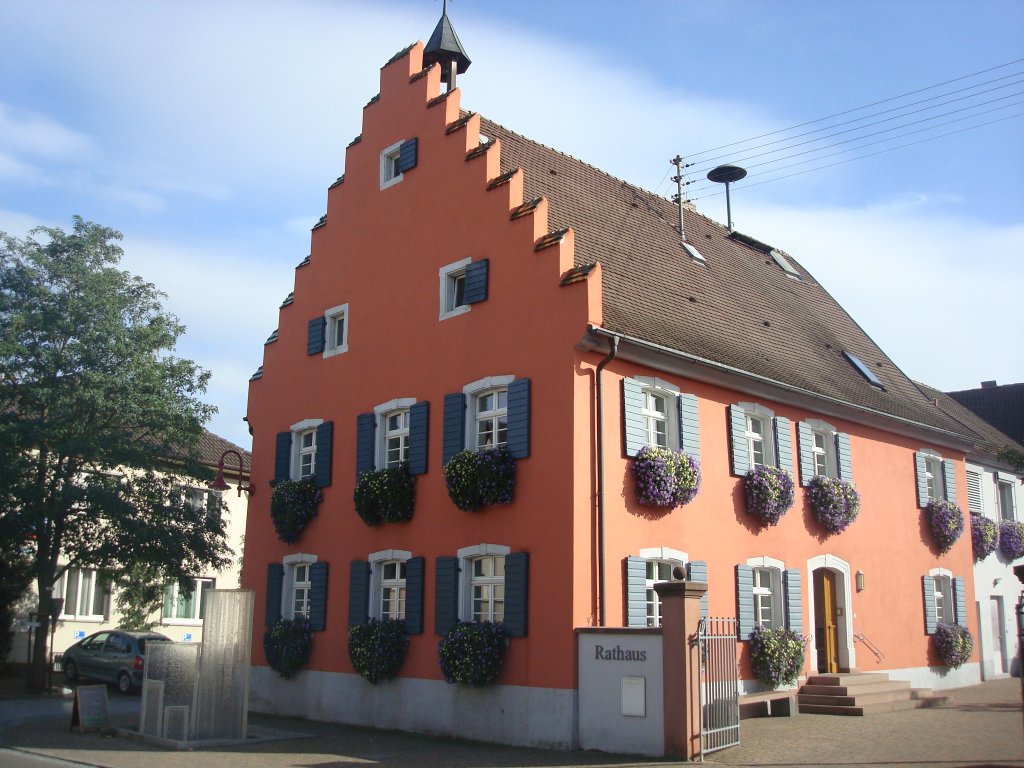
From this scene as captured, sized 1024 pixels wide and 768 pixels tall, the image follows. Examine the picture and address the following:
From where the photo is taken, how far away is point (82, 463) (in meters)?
24.7

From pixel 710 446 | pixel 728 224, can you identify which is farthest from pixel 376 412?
pixel 728 224

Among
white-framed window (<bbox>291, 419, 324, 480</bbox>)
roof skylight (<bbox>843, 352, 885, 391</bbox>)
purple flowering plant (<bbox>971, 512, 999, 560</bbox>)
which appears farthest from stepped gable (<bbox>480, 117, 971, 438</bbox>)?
white-framed window (<bbox>291, 419, 324, 480</bbox>)

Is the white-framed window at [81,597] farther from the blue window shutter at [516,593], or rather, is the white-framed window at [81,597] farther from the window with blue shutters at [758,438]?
the window with blue shutters at [758,438]

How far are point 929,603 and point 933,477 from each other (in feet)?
10.6

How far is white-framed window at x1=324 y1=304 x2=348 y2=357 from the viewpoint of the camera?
840 inches

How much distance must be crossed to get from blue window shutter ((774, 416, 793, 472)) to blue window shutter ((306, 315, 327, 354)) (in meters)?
9.22

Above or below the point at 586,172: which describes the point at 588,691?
below

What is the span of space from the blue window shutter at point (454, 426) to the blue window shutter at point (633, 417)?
2.85m

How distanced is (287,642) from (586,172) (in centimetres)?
1175

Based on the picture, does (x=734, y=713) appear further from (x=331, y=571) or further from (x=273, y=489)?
(x=273, y=489)

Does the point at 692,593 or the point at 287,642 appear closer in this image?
the point at 692,593

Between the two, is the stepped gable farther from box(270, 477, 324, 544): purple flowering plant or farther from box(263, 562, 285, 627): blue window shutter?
box(263, 562, 285, 627): blue window shutter

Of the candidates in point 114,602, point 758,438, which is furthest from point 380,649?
point 114,602

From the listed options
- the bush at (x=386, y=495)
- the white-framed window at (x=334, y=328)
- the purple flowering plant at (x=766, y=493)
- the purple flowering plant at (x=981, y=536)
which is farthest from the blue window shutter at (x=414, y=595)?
the purple flowering plant at (x=981, y=536)
